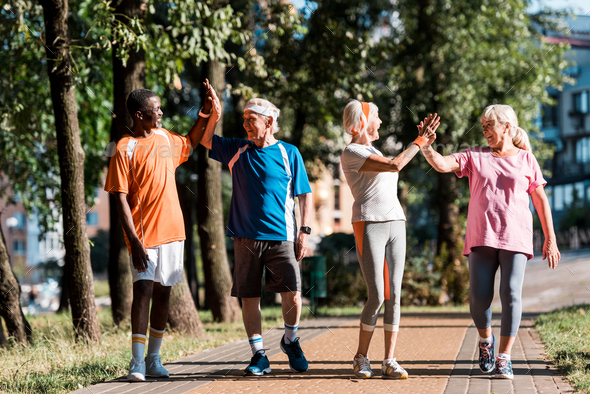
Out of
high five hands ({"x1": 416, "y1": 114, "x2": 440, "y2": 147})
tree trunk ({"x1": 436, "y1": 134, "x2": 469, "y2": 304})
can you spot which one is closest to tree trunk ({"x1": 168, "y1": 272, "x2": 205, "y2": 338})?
high five hands ({"x1": 416, "y1": 114, "x2": 440, "y2": 147})

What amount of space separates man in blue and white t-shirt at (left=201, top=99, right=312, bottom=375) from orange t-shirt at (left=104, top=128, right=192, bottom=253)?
1.44 feet

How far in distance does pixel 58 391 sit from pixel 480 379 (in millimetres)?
2937

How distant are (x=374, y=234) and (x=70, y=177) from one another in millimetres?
3606

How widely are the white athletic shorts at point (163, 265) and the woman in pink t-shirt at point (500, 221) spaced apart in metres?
1.98

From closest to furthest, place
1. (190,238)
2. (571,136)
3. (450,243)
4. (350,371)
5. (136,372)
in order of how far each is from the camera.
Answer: (136,372) → (350,371) → (450,243) → (190,238) → (571,136)

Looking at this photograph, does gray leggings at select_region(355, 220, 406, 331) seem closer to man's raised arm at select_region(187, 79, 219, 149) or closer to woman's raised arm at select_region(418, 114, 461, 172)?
woman's raised arm at select_region(418, 114, 461, 172)

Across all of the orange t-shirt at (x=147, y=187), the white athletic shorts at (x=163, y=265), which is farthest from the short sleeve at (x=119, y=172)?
the white athletic shorts at (x=163, y=265)

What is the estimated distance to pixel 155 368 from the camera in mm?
4547

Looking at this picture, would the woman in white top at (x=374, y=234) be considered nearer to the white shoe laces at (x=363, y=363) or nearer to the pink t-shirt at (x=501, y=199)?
the white shoe laces at (x=363, y=363)

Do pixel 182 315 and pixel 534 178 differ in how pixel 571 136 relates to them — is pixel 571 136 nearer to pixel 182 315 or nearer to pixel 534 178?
pixel 182 315

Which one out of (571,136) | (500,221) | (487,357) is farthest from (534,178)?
(571,136)

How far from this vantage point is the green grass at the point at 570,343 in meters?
4.27

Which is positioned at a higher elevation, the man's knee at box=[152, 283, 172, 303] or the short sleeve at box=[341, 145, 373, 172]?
the short sleeve at box=[341, 145, 373, 172]

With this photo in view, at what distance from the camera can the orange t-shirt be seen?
14.2 feet
